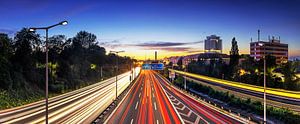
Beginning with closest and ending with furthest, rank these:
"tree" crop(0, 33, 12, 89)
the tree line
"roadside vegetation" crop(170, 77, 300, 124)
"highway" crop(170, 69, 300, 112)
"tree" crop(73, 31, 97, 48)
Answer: "roadside vegetation" crop(170, 77, 300, 124), "tree" crop(0, 33, 12, 89), "highway" crop(170, 69, 300, 112), the tree line, "tree" crop(73, 31, 97, 48)

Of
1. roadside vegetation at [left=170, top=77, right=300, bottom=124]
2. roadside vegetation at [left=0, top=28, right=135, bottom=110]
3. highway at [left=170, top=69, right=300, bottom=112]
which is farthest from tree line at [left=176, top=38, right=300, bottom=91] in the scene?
roadside vegetation at [left=0, top=28, right=135, bottom=110]

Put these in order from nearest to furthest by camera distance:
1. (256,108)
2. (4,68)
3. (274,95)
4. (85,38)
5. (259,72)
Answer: (256,108)
(4,68)
(274,95)
(259,72)
(85,38)

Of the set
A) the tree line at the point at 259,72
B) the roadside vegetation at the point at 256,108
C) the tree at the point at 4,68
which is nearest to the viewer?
the roadside vegetation at the point at 256,108

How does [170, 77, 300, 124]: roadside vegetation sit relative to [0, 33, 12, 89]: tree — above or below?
below

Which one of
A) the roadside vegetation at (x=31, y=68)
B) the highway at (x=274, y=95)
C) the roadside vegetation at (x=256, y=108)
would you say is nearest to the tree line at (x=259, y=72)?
the highway at (x=274, y=95)

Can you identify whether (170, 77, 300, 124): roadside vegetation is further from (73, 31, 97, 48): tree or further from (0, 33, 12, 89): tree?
(73, 31, 97, 48): tree

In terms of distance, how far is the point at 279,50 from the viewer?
18262 centimetres

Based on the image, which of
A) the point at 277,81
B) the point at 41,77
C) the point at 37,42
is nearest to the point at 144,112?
the point at 41,77

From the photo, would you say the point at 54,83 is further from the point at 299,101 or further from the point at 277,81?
the point at 277,81

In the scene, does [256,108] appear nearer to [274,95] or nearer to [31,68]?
[274,95]

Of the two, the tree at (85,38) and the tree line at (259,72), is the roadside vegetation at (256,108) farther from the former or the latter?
the tree at (85,38)

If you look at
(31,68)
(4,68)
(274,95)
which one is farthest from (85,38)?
(274,95)

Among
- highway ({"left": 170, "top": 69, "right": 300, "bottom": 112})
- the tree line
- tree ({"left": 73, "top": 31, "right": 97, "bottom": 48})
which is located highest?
tree ({"left": 73, "top": 31, "right": 97, "bottom": 48})

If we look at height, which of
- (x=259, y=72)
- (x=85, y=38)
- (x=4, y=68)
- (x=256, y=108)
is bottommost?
(x=256, y=108)
